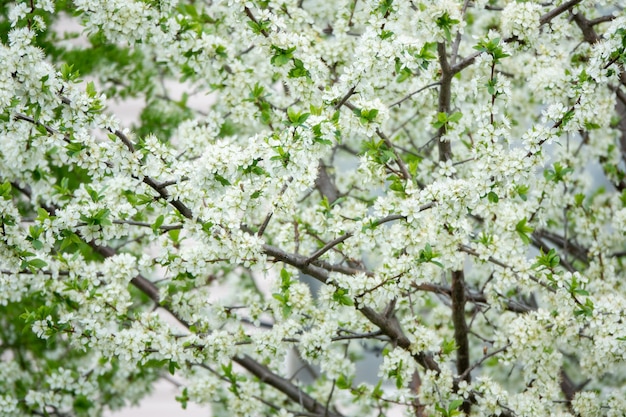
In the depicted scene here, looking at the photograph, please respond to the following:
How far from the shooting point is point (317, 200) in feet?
17.4

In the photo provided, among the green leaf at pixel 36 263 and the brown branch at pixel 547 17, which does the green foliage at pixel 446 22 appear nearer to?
the brown branch at pixel 547 17

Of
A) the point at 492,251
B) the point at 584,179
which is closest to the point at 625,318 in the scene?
the point at 492,251

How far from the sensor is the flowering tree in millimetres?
3307

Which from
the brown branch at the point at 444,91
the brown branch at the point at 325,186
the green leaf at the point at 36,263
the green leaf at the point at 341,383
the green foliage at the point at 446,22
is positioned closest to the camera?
the green leaf at the point at 36,263

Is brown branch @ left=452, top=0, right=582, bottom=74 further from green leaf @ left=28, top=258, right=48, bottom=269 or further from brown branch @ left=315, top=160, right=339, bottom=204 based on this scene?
green leaf @ left=28, top=258, right=48, bottom=269

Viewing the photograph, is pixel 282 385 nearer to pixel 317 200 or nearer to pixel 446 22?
pixel 317 200

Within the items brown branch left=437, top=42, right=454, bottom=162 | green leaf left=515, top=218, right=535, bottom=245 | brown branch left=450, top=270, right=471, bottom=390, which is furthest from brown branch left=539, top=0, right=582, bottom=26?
brown branch left=450, top=270, right=471, bottom=390

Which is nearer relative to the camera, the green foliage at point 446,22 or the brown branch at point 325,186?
the green foliage at point 446,22

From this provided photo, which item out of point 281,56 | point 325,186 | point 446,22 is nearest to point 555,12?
point 446,22

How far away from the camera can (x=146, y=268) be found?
3.97m

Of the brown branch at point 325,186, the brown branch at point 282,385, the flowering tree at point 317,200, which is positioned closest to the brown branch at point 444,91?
the flowering tree at point 317,200

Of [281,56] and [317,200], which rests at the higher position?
[317,200]

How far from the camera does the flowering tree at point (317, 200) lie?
331cm

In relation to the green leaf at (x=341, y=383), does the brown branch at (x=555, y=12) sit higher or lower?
higher
